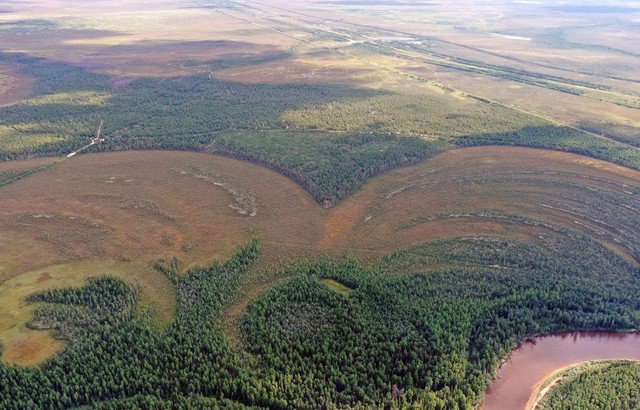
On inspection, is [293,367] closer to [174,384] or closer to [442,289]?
[174,384]

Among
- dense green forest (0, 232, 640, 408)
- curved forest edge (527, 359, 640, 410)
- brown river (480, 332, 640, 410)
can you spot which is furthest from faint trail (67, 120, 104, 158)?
curved forest edge (527, 359, 640, 410)

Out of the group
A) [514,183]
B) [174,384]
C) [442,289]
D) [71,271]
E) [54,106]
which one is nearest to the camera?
[174,384]

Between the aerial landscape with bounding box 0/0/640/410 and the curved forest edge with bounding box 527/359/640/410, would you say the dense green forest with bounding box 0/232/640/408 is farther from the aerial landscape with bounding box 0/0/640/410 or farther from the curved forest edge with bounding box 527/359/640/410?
the curved forest edge with bounding box 527/359/640/410

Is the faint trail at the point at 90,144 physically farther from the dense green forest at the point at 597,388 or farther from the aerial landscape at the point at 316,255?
the dense green forest at the point at 597,388

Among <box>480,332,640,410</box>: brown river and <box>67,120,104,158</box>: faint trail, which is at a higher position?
<box>67,120,104,158</box>: faint trail

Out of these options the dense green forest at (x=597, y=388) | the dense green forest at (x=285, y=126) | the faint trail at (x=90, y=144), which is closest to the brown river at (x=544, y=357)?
the dense green forest at (x=597, y=388)

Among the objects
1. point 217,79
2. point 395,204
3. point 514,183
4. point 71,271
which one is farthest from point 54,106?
point 514,183

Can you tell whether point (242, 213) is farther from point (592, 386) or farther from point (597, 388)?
point (597, 388)
